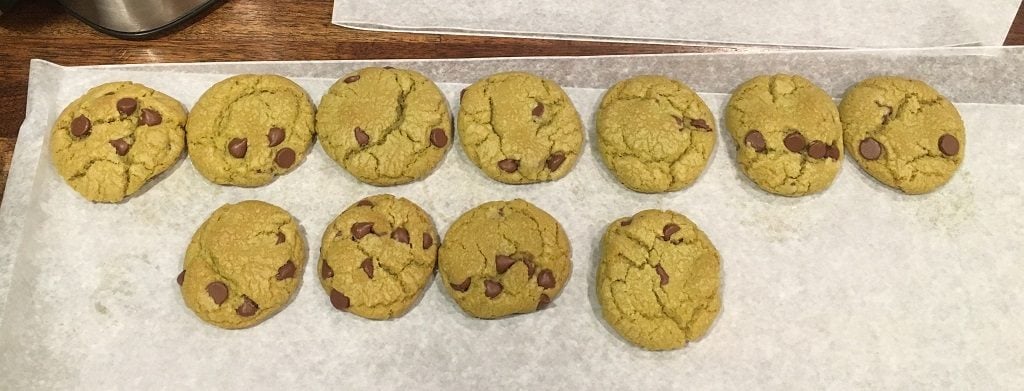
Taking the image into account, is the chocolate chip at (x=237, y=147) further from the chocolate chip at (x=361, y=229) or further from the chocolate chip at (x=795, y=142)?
the chocolate chip at (x=795, y=142)

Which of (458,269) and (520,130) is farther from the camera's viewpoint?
(520,130)

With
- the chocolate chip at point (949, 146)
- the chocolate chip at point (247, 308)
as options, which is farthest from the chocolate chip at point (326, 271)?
the chocolate chip at point (949, 146)

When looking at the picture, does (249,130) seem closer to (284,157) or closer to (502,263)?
(284,157)

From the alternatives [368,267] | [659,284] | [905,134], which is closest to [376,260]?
[368,267]

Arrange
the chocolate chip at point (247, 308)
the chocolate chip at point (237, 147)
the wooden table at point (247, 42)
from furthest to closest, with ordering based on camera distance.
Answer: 1. the wooden table at point (247, 42)
2. the chocolate chip at point (237, 147)
3. the chocolate chip at point (247, 308)

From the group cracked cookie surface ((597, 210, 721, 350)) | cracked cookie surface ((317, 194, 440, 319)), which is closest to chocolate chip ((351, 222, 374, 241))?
cracked cookie surface ((317, 194, 440, 319))

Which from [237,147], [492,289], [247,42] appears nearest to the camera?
[492,289]

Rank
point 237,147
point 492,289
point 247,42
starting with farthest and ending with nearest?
point 247,42
point 237,147
point 492,289
